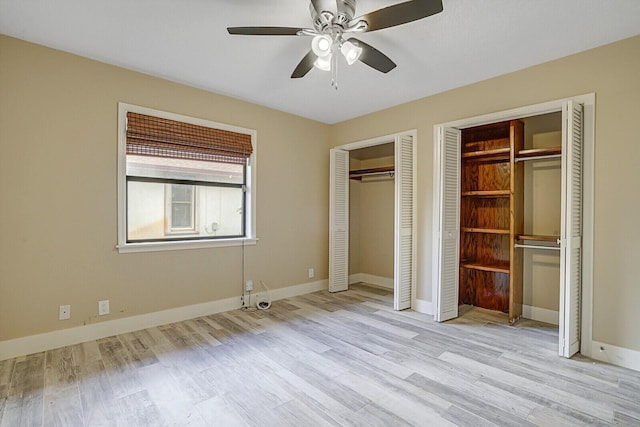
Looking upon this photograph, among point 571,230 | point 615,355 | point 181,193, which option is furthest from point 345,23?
point 615,355

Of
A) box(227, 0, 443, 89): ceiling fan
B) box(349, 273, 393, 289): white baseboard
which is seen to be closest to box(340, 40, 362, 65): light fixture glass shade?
box(227, 0, 443, 89): ceiling fan

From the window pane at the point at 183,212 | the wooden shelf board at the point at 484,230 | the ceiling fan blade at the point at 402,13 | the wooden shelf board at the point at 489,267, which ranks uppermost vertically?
the ceiling fan blade at the point at 402,13

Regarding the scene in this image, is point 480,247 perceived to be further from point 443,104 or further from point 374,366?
point 374,366

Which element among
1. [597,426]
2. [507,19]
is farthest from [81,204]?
[597,426]

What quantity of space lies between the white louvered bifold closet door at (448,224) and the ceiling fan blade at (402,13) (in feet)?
6.07

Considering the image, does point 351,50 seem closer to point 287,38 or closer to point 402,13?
point 402,13

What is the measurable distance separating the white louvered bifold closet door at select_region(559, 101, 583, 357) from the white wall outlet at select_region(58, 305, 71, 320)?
14.0ft

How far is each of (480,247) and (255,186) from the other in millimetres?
3062

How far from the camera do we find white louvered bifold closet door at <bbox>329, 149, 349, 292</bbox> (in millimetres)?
4742

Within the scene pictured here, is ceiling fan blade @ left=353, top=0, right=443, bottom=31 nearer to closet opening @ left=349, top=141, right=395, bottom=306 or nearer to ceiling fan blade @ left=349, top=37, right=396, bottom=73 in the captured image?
ceiling fan blade @ left=349, top=37, right=396, bottom=73

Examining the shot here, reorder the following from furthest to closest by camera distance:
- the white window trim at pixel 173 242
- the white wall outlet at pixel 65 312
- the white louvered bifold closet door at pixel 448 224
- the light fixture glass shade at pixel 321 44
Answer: the white louvered bifold closet door at pixel 448 224, the white window trim at pixel 173 242, the white wall outlet at pixel 65 312, the light fixture glass shade at pixel 321 44

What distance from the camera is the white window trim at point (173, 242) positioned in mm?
3072

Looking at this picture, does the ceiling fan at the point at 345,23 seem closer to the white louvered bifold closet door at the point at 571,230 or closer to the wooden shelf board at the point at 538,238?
the white louvered bifold closet door at the point at 571,230

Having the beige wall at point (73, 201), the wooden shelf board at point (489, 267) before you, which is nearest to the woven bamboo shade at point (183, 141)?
the beige wall at point (73, 201)
